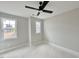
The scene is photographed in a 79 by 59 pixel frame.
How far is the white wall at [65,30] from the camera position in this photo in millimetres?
3312

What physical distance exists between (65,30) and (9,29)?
358 cm

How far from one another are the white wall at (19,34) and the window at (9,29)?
0.24 metres

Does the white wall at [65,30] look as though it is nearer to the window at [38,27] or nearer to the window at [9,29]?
the window at [38,27]

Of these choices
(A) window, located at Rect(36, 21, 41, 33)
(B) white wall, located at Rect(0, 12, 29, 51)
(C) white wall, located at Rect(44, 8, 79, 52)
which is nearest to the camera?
(C) white wall, located at Rect(44, 8, 79, 52)

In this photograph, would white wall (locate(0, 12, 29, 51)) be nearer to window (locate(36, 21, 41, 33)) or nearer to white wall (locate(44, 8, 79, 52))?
window (locate(36, 21, 41, 33))

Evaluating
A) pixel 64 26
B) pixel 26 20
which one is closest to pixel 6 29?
pixel 26 20

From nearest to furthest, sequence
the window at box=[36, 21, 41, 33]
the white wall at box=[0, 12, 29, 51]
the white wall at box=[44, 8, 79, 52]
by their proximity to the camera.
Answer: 1. the white wall at box=[44, 8, 79, 52]
2. the white wall at box=[0, 12, 29, 51]
3. the window at box=[36, 21, 41, 33]

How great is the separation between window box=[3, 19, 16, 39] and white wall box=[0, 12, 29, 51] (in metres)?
0.24

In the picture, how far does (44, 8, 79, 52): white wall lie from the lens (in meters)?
3.31

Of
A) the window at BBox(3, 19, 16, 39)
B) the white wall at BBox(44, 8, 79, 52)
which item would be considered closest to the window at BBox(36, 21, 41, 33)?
the white wall at BBox(44, 8, 79, 52)

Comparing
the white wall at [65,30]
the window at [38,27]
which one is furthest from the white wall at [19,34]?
the white wall at [65,30]

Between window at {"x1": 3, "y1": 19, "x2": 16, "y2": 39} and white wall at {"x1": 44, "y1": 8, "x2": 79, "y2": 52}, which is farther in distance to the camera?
window at {"x1": 3, "y1": 19, "x2": 16, "y2": 39}

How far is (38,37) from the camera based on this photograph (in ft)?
18.6

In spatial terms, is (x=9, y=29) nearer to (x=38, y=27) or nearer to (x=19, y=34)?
(x=19, y=34)
